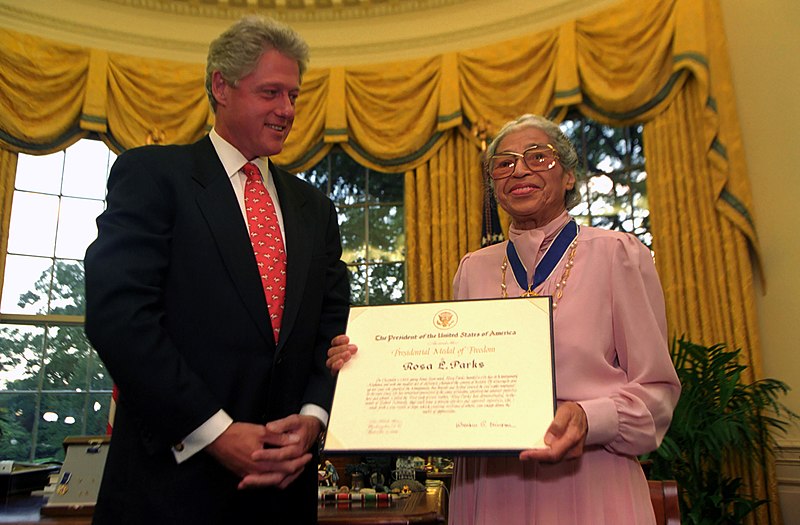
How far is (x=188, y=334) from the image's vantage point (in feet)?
4.92

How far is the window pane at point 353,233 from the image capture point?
270 inches

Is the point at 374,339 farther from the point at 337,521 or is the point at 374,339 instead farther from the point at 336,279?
the point at 337,521

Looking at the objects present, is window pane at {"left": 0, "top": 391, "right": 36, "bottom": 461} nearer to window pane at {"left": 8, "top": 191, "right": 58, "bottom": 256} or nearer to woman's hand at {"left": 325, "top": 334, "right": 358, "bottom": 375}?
window pane at {"left": 8, "top": 191, "right": 58, "bottom": 256}

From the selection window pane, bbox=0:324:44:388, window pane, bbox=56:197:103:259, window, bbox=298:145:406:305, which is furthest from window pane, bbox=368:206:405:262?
window pane, bbox=0:324:44:388

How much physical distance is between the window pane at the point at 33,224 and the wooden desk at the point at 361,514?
14.0 feet

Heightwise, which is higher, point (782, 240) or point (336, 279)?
point (782, 240)

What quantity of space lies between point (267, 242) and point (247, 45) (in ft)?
1.70

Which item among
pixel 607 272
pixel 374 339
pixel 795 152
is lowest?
pixel 374 339

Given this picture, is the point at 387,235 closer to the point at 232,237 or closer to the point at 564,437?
the point at 232,237

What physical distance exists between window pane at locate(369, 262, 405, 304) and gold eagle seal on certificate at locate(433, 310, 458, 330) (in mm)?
5016

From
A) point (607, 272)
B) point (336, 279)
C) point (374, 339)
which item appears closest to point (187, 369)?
point (374, 339)

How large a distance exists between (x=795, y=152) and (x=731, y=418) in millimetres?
2136

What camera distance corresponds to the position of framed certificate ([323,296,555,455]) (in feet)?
4.59

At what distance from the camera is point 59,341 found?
634 centimetres
